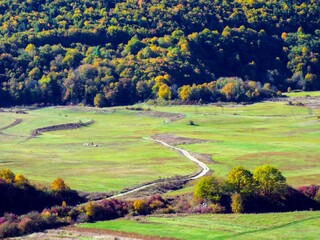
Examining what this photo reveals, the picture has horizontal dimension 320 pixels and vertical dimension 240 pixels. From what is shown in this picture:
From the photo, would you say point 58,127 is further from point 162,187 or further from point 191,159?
point 162,187

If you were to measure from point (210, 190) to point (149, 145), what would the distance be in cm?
5050

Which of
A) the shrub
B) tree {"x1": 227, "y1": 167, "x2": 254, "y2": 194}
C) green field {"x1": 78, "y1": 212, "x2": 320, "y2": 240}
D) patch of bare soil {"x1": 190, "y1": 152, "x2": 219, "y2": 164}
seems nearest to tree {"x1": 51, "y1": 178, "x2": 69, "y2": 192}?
the shrub

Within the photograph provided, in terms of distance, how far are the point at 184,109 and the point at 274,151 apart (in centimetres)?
6509

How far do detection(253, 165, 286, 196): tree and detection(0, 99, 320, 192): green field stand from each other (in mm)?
9171

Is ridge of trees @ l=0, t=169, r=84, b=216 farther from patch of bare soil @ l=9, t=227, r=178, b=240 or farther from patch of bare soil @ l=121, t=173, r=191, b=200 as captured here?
patch of bare soil @ l=9, t=227, r=178, b=240

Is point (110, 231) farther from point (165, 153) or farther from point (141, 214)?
point (165, 153)

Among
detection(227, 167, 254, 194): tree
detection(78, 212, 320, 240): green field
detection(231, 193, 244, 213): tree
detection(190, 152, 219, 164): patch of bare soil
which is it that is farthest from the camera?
detection(190, 152, 219, 164): patch of bare soil

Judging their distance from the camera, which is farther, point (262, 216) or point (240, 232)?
point (262, 216)

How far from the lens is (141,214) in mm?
94750

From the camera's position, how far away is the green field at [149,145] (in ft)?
388

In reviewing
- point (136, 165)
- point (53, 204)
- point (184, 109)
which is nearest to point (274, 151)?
point (136, 165)

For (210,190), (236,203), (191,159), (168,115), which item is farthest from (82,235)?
(168,115)

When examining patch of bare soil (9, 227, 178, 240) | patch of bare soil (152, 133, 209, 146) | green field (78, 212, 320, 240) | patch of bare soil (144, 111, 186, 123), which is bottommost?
patch of bare soil (9, 227, 178, 240)

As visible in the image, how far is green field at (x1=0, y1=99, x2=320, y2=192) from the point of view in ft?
388
